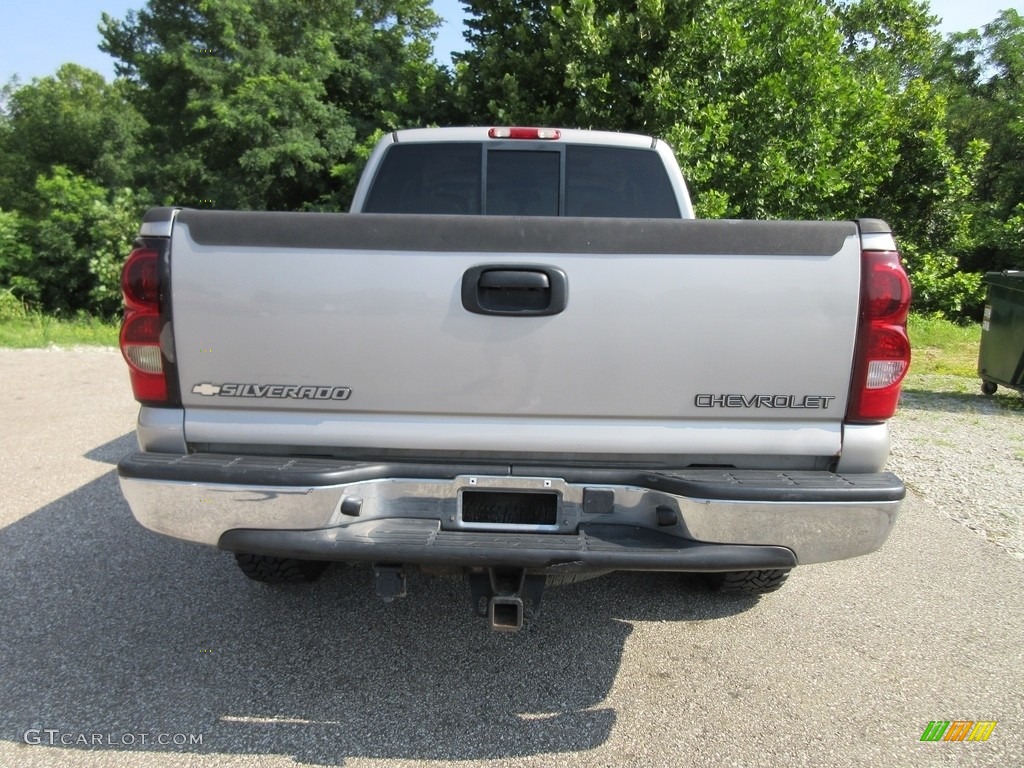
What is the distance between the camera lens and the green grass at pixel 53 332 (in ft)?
40.7

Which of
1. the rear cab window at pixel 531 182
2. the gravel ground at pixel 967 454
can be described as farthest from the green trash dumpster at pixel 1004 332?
the rear cab window at pixel 531 182

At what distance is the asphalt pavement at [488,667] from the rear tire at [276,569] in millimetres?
120

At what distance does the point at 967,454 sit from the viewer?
21.6ft

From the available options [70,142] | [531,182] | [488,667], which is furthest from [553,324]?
[70,142]

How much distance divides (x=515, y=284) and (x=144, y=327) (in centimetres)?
124

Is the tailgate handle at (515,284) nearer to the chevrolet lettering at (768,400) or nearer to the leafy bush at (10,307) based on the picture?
the chevrolet lettering at (768,400)

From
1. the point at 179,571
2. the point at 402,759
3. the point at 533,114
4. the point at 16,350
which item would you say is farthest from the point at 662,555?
the point at 16,350

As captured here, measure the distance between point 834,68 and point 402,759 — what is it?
13.1 meters

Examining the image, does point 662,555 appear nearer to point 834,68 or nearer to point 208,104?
point 834,68

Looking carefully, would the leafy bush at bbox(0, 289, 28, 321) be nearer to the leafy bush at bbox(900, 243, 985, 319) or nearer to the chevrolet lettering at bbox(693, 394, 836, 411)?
the chevrolet lettering at bbox(693, 394, 836, 411)

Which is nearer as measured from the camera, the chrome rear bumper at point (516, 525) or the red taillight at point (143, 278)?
the chrome rear bumper at point (516, 525)

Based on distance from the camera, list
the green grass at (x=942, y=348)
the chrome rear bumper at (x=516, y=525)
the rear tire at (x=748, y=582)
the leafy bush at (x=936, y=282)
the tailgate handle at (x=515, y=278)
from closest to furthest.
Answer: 1. the chrome rear bumper at (x=516, y=525)
2. the tailgate handle at (x=515, y=278)
3. the rear tire at (x=748, y=582)
4. the green grass at (x=942, y=348)
5. the leafy bush at (x=936, y=282)

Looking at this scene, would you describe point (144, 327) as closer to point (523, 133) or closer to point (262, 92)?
point (523, 133)

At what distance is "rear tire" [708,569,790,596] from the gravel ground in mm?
1876
